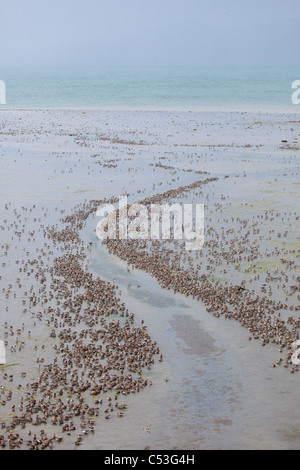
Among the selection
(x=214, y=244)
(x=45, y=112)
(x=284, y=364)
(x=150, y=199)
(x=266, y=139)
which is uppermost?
(x=45, y=112)

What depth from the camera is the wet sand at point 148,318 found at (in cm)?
1466

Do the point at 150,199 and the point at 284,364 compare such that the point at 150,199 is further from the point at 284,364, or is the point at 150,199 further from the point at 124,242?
the point at 284,364

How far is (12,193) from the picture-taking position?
38281 mm

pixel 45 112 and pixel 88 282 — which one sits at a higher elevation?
pixel 45 112

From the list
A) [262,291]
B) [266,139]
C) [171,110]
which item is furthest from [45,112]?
[262,291]

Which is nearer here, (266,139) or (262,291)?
(262,291)

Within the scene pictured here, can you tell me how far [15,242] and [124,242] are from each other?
577cm

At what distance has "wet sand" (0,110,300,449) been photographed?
14.7m

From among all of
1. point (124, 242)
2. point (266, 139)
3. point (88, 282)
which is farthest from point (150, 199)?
point (266, 139)

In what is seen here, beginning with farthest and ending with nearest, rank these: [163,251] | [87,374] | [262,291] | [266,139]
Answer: [266,139], [163,251], [262,291], [87,374]

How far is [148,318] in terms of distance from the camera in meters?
20.9

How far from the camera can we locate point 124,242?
94.8 ft

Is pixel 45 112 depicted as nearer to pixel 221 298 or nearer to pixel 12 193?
pixel 12 193

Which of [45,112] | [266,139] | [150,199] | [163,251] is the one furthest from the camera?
[45,112]
